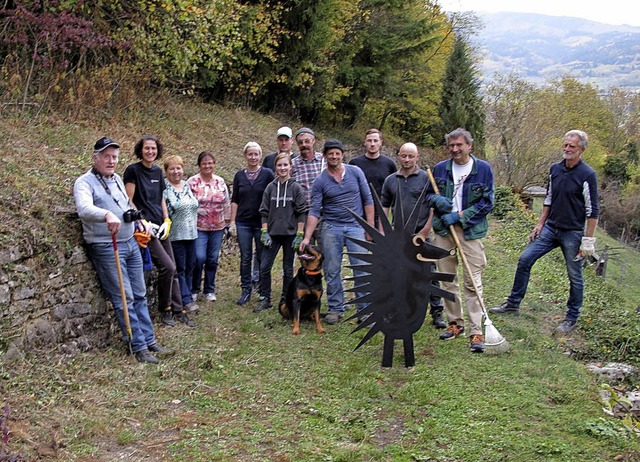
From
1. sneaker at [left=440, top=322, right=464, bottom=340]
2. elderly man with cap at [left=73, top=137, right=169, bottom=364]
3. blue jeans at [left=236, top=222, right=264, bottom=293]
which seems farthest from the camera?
blue jeans at [left=236, top=222, right=264, bottom=293]

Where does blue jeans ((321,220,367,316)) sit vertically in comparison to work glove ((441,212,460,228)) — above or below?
below

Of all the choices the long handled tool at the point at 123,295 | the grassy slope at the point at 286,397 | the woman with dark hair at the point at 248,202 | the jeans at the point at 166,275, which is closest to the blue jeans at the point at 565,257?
the grassy slope at the point at 286,397

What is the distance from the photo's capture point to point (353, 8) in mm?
17594

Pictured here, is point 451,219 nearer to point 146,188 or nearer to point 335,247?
point 335,247

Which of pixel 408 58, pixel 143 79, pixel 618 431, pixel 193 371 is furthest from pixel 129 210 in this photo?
pixel 408 58

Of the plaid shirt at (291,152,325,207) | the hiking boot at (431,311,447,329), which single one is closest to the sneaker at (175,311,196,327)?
the plaid shirt at (291,152,325,207)

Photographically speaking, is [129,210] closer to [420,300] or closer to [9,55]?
[420,300]

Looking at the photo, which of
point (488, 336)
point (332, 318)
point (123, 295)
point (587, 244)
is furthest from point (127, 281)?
point (587, 244)

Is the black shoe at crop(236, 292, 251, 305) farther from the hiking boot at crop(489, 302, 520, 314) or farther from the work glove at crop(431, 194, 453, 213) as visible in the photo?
the hiking boot at crop(489, 302, 520, 314)

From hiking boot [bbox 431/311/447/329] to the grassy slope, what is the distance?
0.12m

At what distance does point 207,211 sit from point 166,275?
46.1 inches

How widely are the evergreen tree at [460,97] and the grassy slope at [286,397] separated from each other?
17765mm

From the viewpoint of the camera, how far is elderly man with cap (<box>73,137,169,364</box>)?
494cm

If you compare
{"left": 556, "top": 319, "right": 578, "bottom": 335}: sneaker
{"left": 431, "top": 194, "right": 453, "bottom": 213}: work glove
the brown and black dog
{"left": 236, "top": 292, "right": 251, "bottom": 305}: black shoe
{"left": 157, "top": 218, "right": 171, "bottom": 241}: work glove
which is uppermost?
{"left": 431, "top": 194, "right": 453, "bottom": 213}: work glove
